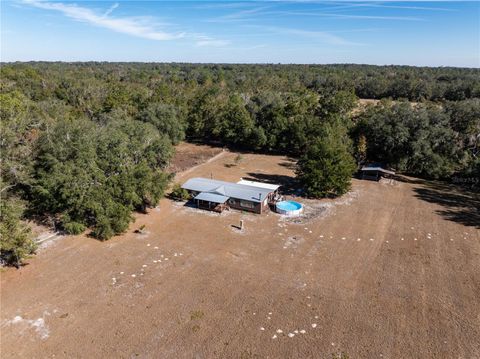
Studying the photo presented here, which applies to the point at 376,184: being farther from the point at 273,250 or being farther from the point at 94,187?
the point at 94,187

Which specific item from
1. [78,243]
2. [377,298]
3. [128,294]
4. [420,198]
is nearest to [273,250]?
[377,298]

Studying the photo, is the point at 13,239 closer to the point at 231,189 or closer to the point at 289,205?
the point at 231,189

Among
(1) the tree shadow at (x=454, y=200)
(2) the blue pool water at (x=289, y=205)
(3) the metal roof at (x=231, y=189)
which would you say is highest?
(3) the metal roof at (x=231, y=189)

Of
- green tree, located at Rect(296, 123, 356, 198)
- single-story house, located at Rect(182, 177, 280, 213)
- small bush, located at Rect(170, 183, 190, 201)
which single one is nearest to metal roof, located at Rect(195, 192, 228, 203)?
single-story house, located at Rect(182, 177, 280, 213)

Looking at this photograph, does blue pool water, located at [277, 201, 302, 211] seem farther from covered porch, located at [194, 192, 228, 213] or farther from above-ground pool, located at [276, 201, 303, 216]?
covered porch, located at [194, 192, 228, 213]

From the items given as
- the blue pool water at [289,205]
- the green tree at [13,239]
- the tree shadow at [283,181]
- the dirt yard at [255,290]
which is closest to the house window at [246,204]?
the dirt yard at [255,290]

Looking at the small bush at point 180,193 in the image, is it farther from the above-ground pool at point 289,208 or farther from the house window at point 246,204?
the above-ground pool at point 289,208

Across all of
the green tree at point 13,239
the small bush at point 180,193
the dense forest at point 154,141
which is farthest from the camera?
the small bush at point 180,193
